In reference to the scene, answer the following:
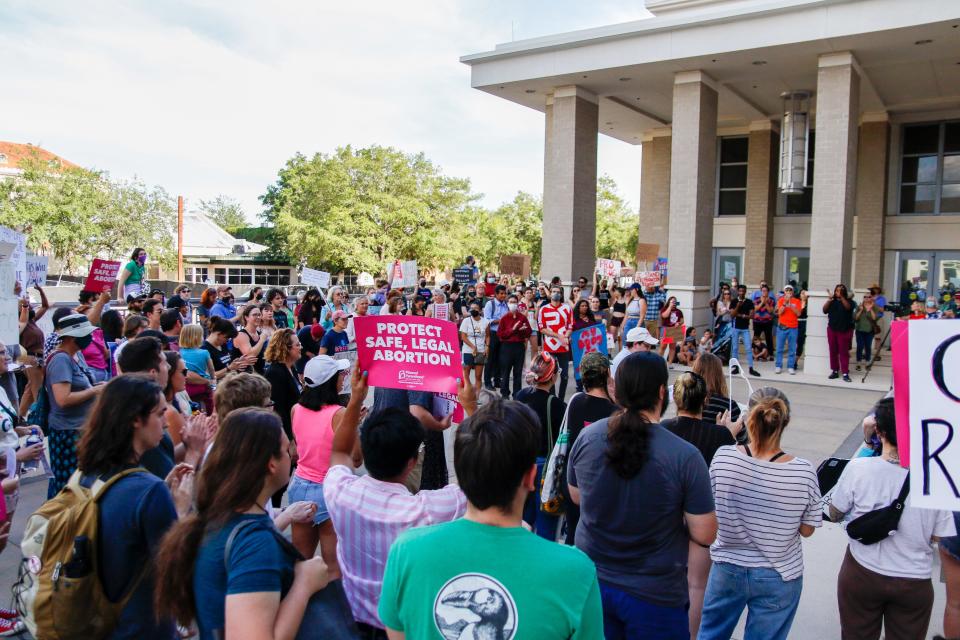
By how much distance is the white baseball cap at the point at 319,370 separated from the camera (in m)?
4.18

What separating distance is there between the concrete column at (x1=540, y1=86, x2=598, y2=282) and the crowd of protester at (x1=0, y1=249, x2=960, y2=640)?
1477cm

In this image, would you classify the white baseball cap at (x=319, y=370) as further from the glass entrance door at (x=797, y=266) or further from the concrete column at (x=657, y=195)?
the glass entrance door at (x=797, y=266)

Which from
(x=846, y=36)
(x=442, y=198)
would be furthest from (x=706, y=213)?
(x=442, y=198)

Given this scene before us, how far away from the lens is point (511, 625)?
1726 millimetres

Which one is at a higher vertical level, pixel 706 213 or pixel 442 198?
pixel 442 198

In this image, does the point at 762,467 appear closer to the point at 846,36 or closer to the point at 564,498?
the point at 564,498

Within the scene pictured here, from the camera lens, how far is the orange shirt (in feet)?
49.1

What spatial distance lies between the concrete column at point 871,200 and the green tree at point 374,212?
2552cm

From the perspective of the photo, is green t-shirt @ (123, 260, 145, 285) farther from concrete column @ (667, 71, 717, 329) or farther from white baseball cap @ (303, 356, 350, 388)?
concrete column @ (667, 71, 717, 329)

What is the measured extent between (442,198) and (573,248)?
25910mm

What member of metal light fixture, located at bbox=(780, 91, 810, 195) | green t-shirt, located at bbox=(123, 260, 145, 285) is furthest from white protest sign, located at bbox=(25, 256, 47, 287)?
metal light fixture, located at bbox=(780, 91, 810, 195)

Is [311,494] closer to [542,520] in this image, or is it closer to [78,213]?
[542,520]

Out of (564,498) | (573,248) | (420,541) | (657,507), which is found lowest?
(564,498)

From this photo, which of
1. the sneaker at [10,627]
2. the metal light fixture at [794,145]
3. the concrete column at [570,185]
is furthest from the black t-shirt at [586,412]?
the metal light fixture at [794,145]
